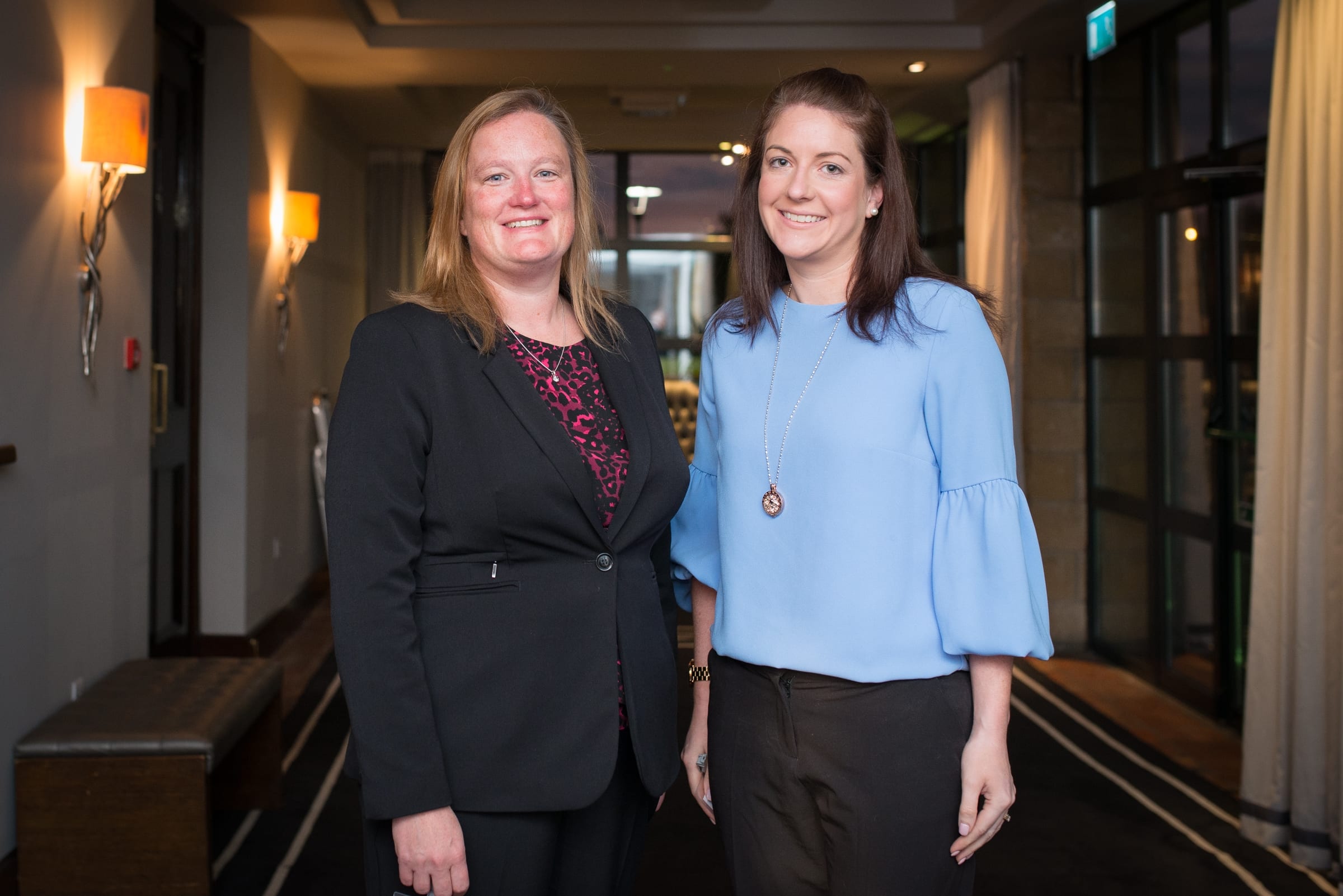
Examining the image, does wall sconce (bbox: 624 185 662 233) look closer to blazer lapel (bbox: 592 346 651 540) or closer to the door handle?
the door handle

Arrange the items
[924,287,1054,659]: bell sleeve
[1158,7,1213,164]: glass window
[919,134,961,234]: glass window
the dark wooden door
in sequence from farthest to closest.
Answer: [919,134,961,234]: glass window → the dark wooden door → [1158,7,1213,164]: glass window → [924,287,1054,659]: bell sleeve

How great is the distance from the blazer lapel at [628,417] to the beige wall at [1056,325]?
4.49m

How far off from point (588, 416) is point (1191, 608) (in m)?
4.11

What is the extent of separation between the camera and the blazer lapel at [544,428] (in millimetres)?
1527

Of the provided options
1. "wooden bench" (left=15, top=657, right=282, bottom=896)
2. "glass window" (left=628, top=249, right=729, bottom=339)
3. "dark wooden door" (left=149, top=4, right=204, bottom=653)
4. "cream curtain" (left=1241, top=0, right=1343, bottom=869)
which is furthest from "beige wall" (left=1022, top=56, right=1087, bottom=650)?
"glass window" (left=628, top=249, right=729, bottom=339)

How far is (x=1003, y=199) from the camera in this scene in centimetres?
589

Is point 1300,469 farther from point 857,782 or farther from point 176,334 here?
point 176,334

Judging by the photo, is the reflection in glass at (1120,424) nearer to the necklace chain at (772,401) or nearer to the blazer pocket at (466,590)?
the necklace chain at (772,401)

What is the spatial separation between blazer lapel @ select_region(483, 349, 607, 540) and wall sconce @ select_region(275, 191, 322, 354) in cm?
495

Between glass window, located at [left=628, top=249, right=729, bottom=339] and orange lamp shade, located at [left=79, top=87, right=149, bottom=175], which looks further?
glass window, located at [left=628, top=249, right=729, bottom=339]

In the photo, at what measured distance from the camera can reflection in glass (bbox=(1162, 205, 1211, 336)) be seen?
4.75m

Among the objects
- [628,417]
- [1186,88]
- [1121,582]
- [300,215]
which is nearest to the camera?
[628,417]

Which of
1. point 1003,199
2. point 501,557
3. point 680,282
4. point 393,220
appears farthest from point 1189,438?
point 393,220

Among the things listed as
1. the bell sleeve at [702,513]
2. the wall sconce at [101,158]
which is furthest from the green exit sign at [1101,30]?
the bell sleeve at [702,513]
